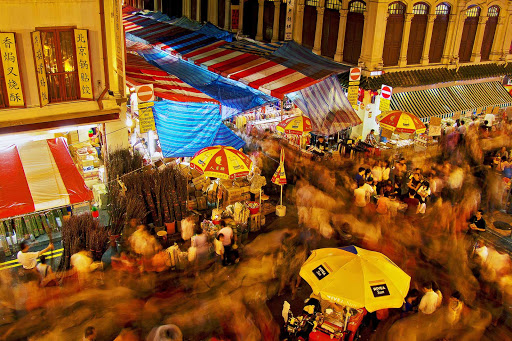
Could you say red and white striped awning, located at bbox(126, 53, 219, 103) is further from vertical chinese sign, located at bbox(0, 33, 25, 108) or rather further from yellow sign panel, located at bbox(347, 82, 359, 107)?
yellow sign panel, located at bbox(347, 82, 359, 107)

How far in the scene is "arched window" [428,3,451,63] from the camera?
19.2 metres

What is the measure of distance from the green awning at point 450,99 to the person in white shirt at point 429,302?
35.0ft

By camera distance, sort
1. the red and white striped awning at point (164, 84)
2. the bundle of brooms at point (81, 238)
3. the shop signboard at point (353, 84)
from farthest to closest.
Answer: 1. the shop signboard at point (353, 84)
2. the red and white striped awning at point (164, 84)
3. the bundle of brooms at point (81, 238)

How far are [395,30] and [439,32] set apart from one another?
2563 mm

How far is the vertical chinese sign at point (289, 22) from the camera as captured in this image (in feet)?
66.9

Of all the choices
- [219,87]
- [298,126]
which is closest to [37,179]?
[219,87]

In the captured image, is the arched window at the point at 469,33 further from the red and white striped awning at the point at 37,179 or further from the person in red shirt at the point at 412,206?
the red and white striped awning at the point at 37,179

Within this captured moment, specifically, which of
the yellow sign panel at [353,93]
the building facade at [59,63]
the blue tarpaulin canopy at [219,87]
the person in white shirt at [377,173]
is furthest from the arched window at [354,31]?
the building facade at [59,63]

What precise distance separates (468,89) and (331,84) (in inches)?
320

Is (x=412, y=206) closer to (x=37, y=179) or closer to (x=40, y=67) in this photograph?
(x=37, y=179)

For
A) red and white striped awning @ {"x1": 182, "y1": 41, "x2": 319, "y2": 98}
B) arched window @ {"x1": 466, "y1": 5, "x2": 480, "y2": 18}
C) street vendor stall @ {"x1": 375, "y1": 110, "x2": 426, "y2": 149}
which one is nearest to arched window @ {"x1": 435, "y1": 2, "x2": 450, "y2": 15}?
arched window @ {"x1": 466, "y1": 5, "x2": 480, "y2": 18}

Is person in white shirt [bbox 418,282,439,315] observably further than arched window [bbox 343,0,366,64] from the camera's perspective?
No

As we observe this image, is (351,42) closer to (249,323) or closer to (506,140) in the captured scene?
(506,140)

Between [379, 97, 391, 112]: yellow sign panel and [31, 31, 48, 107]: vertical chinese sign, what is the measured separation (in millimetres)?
11961
